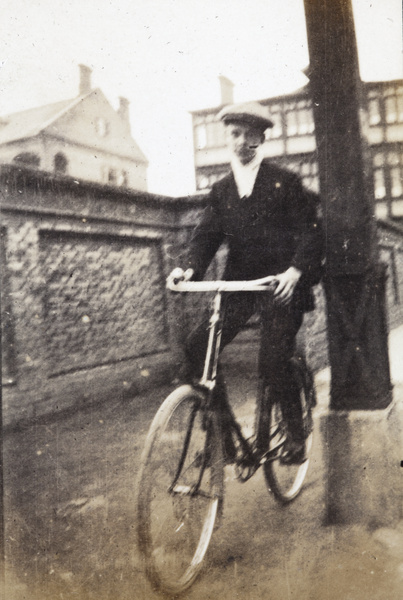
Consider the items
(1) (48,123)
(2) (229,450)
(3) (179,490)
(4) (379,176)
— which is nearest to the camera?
(3) (179,490)

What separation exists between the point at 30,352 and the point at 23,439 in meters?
0.52

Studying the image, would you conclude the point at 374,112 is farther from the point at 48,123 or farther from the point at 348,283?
the point at 48,123

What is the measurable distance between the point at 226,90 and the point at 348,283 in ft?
4.25

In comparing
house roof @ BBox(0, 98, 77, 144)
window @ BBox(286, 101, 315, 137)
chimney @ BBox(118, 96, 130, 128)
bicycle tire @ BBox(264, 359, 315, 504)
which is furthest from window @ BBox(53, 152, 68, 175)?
bicycle tire @ BBox(264, 359, 315, 504)

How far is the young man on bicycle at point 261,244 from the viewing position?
2621 mm

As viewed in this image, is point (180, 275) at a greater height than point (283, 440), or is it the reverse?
point (180, 275)

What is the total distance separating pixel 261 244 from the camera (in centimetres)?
265

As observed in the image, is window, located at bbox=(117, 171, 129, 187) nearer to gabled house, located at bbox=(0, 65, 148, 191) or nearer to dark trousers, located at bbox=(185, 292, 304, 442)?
gabled house, located at bbox=(0, 65, 148, 191)

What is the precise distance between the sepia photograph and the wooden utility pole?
0.4 inches

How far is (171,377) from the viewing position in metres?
2.59

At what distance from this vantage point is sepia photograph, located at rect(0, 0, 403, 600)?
2.62m

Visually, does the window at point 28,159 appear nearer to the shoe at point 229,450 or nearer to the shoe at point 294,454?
the shoe at point 229,450

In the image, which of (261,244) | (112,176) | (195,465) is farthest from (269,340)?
(112,176)

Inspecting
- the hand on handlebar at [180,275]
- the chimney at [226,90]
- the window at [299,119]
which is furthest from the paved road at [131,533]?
the chimney at [226,90]
